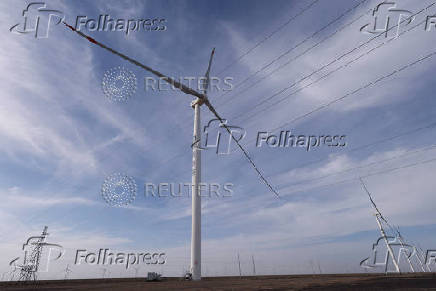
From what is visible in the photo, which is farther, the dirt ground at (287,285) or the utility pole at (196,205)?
the utility pole at (196,205)

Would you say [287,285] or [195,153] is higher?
[195,153]

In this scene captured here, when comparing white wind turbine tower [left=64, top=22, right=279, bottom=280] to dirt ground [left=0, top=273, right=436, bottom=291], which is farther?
white wind turbine tower [left=64, top=22, right=279, bottom=280]

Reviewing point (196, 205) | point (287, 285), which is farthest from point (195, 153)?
point (287, 285)

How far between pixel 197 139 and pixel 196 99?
12.4 m

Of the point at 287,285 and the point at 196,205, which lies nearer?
the point at 287,285

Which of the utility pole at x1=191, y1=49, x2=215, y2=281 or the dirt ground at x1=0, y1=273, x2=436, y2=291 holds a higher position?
the utility pole at x1=191, y1=49, x2=215, y2=281

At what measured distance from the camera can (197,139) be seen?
51719 millimetres

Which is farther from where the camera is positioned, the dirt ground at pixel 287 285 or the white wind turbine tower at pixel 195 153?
the white wind turbine tower at pixel 195 153

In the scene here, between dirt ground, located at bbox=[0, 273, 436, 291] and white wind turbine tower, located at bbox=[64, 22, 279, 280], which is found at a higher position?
white wind turbine tower, located at bbox=[64, 22, 279, 280]

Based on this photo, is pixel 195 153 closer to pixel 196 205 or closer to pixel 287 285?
pixel 196 205

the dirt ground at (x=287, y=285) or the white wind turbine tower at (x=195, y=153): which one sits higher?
the white wind turbine tower at (x=195, y=153)

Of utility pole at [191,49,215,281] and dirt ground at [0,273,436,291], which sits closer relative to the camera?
dirt ground at [0,273,436,291]

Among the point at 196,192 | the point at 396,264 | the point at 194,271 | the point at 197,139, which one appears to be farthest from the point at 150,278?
the point at 396,264

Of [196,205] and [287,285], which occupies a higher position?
[196,205]
